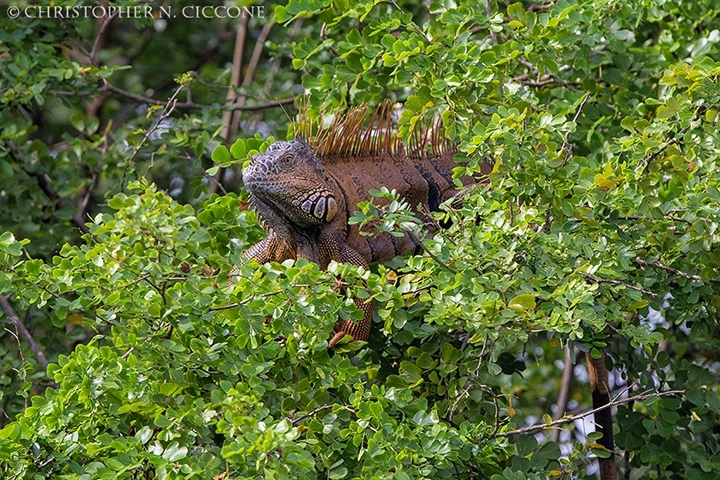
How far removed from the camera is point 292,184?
492 centimetres

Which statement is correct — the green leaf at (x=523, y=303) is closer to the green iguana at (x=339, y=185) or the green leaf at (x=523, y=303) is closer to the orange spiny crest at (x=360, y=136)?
the green iguana at (x=339, y=185)

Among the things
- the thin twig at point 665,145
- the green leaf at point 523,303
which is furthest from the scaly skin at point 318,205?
the thin twig at point 665,145

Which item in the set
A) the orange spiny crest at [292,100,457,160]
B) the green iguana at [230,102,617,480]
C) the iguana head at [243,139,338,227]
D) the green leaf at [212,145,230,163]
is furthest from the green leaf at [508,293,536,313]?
the green leaf at [212,145,230,163]

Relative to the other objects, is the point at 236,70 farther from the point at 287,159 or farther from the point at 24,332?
the point at 287,159

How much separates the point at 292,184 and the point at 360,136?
678mm

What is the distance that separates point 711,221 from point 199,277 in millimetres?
1995

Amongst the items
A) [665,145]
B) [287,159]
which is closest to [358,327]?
[287,159]

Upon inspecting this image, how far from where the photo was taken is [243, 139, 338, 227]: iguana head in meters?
4.90

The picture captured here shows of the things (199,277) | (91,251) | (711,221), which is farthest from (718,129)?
(91,251)

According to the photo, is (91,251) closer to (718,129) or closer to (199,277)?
(199,277)

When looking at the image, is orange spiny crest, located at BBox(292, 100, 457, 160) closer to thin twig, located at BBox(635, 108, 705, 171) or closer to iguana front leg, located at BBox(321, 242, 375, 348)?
iguana front leg, located at BBox(321, 242, 375, 348)

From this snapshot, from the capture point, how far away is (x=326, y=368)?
4.59 m

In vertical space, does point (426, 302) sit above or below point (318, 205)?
below

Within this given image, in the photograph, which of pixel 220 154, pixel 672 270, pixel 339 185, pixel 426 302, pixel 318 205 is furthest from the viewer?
pixel 220 154
